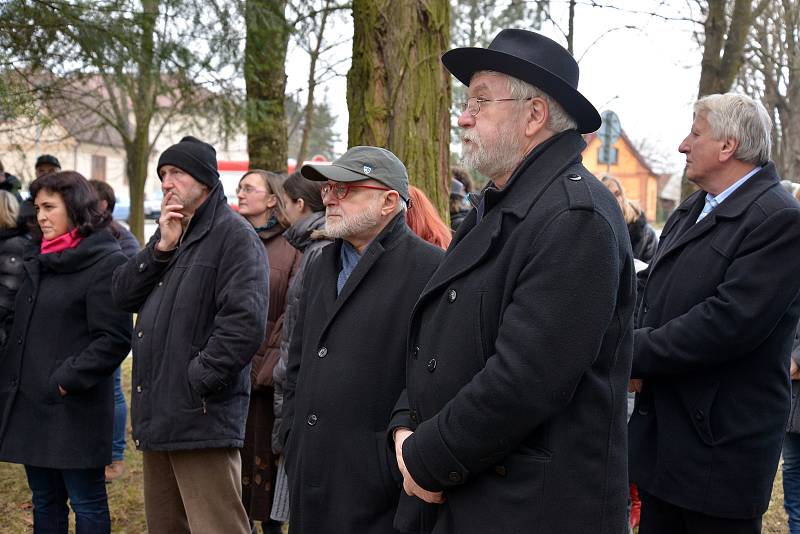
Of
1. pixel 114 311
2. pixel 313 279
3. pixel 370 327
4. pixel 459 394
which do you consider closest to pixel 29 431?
pixel 114 311

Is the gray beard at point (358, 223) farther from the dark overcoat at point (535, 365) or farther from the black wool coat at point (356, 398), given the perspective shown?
the dark overcoat at point (535, 365)

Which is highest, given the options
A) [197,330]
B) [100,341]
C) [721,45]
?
[721,45]

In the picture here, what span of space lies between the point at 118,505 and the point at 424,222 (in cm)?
351

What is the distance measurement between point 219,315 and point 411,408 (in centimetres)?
165

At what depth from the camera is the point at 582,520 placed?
2.18 meters

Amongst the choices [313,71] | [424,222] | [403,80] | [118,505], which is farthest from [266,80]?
[424,222]

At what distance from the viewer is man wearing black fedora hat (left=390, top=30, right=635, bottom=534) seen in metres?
2.12

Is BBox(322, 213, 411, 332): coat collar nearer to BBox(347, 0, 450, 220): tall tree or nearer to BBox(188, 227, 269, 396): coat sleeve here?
BBox(188, 227, 269, 396): coat sleeve

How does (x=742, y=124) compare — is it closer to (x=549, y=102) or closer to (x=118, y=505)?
(x=549, y=102)

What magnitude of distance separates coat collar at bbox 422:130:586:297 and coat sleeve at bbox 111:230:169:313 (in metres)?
2.03

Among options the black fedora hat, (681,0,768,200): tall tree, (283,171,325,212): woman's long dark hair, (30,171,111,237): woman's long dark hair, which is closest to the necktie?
the black fedora hat

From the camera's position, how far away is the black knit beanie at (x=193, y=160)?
412 cm

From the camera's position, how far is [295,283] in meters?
4.37

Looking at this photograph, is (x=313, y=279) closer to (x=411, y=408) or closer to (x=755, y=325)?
(x=411, y=408)
